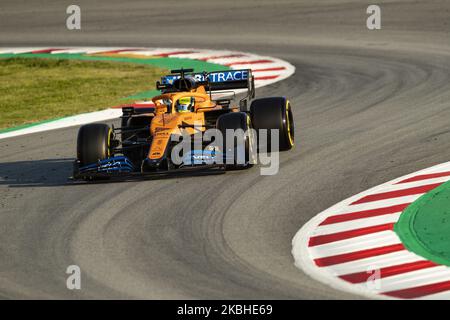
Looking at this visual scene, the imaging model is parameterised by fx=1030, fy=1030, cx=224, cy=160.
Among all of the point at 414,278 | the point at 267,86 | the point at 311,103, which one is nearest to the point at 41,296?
the point at 414,278

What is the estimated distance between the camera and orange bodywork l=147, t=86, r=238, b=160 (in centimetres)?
1323

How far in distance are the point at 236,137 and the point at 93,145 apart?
6.09ft

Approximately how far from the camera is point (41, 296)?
9055 mm

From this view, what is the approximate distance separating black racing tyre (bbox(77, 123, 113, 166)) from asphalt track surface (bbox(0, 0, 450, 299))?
1.32 ft

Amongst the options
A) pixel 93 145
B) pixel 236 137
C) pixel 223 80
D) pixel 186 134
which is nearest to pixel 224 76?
pixel 223 80

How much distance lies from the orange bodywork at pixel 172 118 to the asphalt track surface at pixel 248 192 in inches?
20.0

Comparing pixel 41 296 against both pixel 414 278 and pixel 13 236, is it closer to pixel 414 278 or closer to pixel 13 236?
pixel 13 236

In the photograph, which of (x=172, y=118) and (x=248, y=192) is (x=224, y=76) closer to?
(x=172, y=118)

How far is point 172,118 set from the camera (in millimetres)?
13836

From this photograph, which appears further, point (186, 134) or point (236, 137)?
point (186, 134)

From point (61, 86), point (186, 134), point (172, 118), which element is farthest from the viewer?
point (61, 86)

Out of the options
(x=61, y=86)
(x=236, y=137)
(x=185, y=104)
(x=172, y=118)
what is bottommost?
(x=61, y=86)

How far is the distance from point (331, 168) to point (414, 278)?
4.64m

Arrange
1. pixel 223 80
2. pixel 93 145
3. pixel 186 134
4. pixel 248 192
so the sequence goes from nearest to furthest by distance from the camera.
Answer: pixel 248 192 → pixel 93 145 → pixel 186 134 → pixel 223 80
